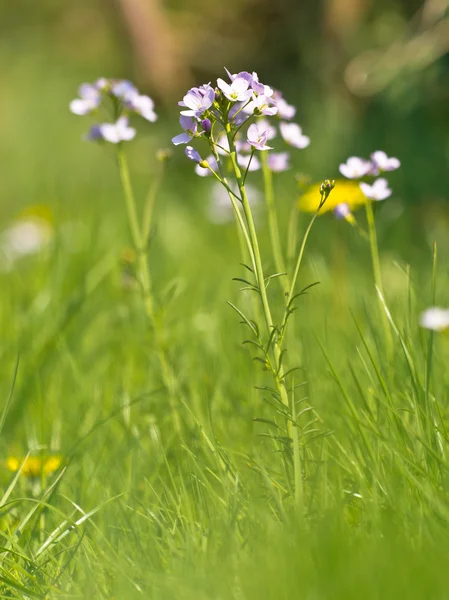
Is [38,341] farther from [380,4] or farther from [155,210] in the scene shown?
[380,4]

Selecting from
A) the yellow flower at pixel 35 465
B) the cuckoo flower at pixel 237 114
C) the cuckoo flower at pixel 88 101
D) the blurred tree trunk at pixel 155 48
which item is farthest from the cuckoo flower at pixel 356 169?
the blurred tree trunk at pixel 155 48

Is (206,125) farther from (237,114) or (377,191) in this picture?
(377,191)

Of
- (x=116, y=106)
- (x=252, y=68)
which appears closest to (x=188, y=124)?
(x=116, y=106)

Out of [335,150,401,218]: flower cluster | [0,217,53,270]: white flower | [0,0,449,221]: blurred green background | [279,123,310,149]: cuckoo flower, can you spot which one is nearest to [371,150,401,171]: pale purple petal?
[335,150,401,218]: flower cluster

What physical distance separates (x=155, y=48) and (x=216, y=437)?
14.5ft

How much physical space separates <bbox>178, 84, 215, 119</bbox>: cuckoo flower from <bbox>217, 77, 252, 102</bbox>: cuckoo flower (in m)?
0.02

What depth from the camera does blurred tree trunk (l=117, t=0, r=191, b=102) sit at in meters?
5.17

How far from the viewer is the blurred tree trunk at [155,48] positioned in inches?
203

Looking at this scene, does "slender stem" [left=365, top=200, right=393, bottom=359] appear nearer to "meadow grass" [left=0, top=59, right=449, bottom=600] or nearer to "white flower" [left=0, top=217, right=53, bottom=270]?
"meadow grass" [left=0, top=59, right=449, bottom=600]

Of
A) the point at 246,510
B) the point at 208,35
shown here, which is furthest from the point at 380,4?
the point at 246,510

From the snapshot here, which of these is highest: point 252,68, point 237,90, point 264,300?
point 252,68

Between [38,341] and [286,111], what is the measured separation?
40.2 inches

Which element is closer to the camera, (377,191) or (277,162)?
(377,191)

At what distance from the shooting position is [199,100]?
1.12m
